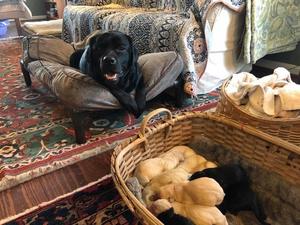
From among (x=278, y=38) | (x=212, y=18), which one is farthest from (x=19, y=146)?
(x=278, y=38)

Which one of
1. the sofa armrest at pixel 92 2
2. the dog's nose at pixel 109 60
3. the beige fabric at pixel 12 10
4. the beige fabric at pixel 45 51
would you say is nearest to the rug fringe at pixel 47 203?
the dog's nose at pixel 109 60

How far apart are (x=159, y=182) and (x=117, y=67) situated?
0.63 metres

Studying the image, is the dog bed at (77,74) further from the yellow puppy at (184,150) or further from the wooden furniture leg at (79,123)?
the yellow puppy at (184,150)

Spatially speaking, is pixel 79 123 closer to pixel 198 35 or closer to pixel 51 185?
pixel 51 185

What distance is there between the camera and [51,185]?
1.10 m

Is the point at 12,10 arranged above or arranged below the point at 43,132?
above

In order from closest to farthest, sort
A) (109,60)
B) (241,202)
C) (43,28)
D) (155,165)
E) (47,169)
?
(241,202) → (155,165) → (47,169) → (109,60) → (43,28)

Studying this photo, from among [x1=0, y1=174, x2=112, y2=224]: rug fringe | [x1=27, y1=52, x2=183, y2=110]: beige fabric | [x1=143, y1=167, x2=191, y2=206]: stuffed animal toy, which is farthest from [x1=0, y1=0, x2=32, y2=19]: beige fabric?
[x1=143, y1=167, x2=191, y2=206]: stuffed animal toy

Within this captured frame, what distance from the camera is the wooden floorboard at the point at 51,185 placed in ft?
3.31

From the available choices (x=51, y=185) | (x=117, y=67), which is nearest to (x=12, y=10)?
(x=117, y=67)

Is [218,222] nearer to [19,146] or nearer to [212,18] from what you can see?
[19,146]

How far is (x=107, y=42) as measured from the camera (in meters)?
1.35

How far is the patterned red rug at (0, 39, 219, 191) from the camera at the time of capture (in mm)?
1217

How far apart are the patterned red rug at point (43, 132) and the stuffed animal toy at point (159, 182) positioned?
1.50ft
